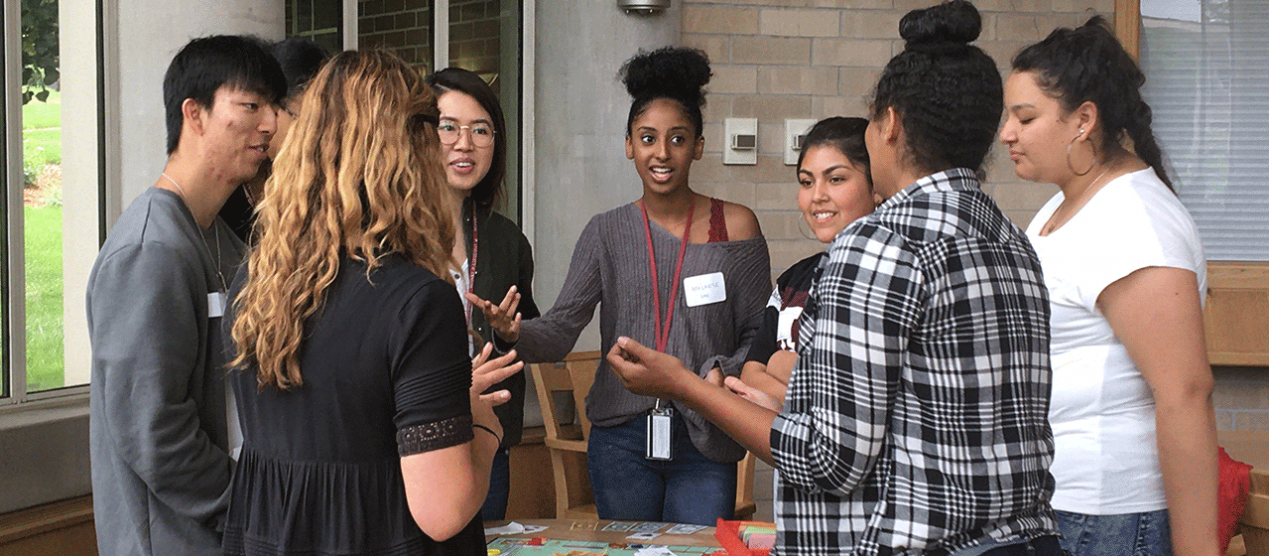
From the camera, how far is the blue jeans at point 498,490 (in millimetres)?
2637

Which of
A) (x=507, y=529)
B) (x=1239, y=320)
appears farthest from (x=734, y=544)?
(x=1239, y=320)

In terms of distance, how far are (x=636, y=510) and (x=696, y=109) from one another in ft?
3.86

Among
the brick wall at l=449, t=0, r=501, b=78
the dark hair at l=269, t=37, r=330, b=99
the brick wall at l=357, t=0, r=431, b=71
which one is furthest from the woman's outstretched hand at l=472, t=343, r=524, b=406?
the brick wall at l=449, t=0, r=501, b=78

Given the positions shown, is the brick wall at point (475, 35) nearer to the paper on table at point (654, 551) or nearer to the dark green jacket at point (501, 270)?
the dark green jacket at point (501, 270)

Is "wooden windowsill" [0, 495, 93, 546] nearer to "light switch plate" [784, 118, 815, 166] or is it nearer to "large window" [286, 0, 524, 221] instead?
"large window" [286, 0, 524, 221]

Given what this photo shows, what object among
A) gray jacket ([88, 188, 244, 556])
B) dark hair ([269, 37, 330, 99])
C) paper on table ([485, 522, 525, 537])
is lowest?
paper on table ([485, 522, 525, 537])

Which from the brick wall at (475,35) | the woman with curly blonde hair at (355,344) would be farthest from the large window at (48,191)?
the woman with curly blonde hair at (355,344)

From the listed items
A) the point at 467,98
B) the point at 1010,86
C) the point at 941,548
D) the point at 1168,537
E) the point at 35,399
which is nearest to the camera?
the point at 941,548

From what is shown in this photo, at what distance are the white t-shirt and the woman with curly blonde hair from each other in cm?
98

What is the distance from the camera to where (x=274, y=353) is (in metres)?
1.34

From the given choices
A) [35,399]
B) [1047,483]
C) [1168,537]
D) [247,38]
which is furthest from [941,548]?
[35,399]

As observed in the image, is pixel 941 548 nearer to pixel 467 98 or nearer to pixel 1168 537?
pixel 1168 537

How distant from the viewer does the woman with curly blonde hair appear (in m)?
1.33

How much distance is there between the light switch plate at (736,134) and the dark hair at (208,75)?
2.77 m
